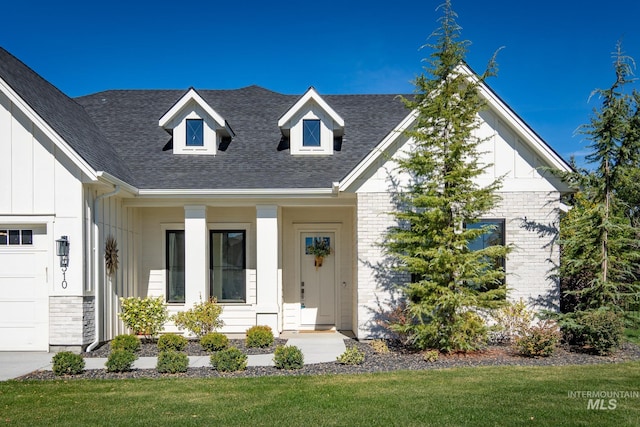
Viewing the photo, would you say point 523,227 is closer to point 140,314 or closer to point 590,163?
point 590,163

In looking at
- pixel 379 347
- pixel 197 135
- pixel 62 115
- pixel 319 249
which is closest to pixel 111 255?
pixel 62 115

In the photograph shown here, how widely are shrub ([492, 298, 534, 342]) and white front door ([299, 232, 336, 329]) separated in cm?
461

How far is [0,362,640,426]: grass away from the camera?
6645mm

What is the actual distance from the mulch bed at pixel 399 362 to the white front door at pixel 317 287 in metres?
3.51

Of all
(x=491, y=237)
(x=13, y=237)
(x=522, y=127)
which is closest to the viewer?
(x=13, y=237)

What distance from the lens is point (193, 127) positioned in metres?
15.4

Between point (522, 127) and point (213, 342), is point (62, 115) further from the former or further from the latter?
point (522, 127)

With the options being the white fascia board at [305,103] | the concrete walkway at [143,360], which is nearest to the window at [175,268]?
the concrete walkway at [143,360]

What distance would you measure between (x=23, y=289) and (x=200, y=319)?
3578 millimetres

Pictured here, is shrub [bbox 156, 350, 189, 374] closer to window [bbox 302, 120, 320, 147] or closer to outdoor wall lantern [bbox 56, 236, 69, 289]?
outdoor wall lantern [bbox 56, 236, 69, 289]

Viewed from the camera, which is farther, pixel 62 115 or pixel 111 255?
pixel 62 115

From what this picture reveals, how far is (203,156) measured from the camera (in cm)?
1519

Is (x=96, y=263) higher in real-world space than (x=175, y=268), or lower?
higher

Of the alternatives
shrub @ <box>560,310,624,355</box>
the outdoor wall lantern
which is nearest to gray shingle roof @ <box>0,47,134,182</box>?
the outdoor wall lantern
